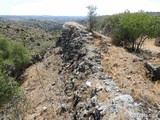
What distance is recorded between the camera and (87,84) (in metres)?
45.9

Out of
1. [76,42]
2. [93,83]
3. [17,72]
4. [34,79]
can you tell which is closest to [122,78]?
[93,83]

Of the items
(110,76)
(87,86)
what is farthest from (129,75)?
(87,86)

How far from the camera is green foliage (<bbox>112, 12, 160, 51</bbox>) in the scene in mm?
65125

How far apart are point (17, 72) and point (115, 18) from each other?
60.0 m

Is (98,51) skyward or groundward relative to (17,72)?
skyward

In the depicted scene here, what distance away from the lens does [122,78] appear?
4562 centimetres

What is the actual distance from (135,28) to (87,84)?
82.3 ft

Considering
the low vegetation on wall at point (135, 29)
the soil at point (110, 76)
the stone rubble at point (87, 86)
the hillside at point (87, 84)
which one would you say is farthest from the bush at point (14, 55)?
the low vegetation on wall at point (135, 29)

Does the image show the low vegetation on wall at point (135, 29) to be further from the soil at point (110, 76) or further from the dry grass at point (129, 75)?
the dry grass at point (129, 75)

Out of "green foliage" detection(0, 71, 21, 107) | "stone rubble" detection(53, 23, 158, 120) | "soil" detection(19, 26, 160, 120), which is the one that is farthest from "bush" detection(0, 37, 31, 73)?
"green foliage" detection(0, 71, 21, 107)

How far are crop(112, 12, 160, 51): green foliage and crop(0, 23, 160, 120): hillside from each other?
12.8ft

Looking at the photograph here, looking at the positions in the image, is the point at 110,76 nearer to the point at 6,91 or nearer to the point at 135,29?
the point at 6,91

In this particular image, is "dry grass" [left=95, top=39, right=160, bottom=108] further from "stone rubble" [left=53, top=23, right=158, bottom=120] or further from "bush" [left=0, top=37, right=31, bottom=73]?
"bush" [left=0, top=37, right=31, bottom=73]

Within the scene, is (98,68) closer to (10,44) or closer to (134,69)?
(134,69)
